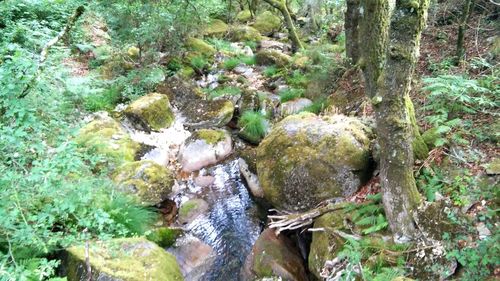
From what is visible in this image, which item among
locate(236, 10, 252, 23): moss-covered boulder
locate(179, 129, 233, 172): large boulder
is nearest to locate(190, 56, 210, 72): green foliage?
locate(179, 129, 233, 172): large boulder

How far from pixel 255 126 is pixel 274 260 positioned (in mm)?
3938

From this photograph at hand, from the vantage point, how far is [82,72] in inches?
380

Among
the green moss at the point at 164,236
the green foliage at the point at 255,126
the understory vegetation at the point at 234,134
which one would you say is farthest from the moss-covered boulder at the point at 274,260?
the green foliage at the point at 255,126

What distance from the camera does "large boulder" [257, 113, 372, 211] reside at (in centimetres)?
472

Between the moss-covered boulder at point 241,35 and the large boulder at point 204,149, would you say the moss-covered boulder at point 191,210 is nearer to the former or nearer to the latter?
the large boulder at point 204,149

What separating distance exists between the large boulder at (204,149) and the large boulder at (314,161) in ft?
7.16

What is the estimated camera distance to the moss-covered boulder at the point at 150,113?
8172 millimetres

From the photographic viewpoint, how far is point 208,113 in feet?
28.9

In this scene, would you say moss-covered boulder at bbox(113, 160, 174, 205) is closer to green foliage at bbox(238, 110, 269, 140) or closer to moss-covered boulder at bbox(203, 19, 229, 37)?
green foliage at bbox(238, 110, 269, 140)

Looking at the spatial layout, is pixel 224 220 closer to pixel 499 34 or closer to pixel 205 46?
pixel 499 34

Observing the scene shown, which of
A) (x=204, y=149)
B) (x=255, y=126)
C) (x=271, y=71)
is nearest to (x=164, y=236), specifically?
(x=204, y=149)

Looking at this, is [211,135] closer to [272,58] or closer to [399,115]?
[272,58]

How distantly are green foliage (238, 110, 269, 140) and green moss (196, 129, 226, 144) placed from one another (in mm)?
564

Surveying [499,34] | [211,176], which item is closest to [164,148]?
[211,176]
